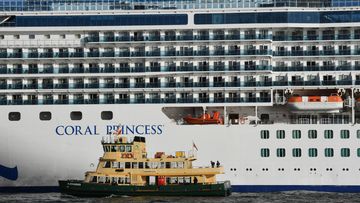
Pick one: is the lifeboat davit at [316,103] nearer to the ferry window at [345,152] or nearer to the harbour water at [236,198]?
the ferry window at [345,152]

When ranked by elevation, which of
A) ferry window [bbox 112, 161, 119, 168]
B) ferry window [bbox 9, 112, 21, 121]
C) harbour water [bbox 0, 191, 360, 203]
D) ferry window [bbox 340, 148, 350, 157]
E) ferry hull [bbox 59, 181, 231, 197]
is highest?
ferry window [bbox 9, 112, 21, 121]

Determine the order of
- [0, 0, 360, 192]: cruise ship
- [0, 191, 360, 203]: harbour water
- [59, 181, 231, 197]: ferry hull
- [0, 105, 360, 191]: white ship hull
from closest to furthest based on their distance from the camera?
[0, 191, 360, 203]: harbour water → [59, 181, 231, 197]: ferry hull → [0, 105, 360, 191]: white ship hull → [0, 0, 360, 192]: cruise ship

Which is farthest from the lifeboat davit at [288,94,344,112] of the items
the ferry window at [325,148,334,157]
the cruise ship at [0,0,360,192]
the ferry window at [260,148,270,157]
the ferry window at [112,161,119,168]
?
the ferry window at [112,161,119,168]

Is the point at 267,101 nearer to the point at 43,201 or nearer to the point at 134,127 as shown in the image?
the point at 134,127

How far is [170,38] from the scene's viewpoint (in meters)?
69.2

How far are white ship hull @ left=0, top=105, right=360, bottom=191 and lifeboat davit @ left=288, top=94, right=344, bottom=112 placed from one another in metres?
0.96

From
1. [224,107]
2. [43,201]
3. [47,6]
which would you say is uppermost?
[47,6]

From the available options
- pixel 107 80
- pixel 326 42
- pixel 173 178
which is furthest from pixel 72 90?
pixel 326 42

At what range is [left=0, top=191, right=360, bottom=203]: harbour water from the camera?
63375 millimetres

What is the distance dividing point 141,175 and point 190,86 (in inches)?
232

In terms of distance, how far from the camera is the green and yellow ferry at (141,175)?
65312mm

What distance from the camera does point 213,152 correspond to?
221 ft

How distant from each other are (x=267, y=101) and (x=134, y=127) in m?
7.16

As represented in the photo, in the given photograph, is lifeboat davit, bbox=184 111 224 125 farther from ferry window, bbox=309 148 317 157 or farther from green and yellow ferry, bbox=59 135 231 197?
ferry window, bbox=309 148 317 157
